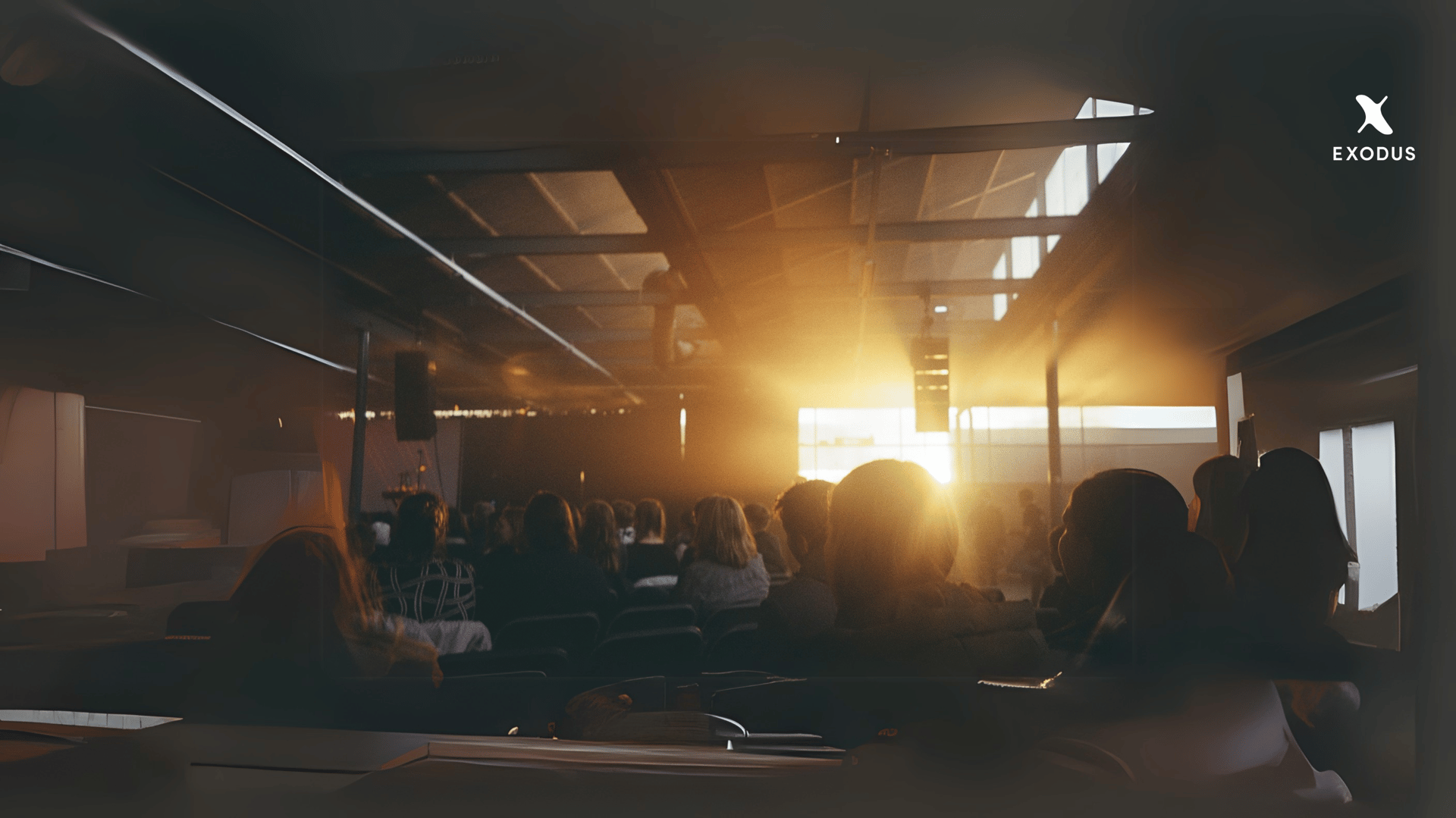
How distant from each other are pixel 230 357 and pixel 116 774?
123cm

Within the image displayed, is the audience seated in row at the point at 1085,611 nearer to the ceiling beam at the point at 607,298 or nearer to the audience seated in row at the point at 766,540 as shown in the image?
the audience seated in row at the point at 766,540

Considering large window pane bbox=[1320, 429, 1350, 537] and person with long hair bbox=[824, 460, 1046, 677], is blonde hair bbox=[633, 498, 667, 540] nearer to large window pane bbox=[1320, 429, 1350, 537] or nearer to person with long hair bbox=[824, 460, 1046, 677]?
person with long hair bbox=[824, 460, 1046, 677]

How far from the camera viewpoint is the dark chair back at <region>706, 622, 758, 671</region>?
83.9 inches

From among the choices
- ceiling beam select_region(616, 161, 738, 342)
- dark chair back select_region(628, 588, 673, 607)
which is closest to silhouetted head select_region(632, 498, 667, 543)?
dark chair back select_region(628, 588, 673, 607)

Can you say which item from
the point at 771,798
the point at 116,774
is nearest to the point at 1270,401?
the point at 771,798

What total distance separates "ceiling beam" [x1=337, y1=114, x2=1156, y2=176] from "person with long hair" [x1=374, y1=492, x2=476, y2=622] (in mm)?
1120

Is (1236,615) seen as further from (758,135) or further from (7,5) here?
(7,5)

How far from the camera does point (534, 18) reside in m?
1.61

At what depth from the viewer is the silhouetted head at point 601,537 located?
133 inches

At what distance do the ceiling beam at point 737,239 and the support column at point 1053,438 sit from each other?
39 cm

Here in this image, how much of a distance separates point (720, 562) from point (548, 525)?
2.18ft

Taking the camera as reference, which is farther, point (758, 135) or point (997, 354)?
point (997, 354)

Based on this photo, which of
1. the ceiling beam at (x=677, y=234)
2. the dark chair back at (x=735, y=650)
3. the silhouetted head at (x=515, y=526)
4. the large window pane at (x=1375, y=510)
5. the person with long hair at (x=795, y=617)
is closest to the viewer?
the large window pane at (x=1375, y=510)

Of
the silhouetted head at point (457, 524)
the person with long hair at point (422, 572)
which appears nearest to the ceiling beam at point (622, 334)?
the silhouetted head at point (457, 524)
